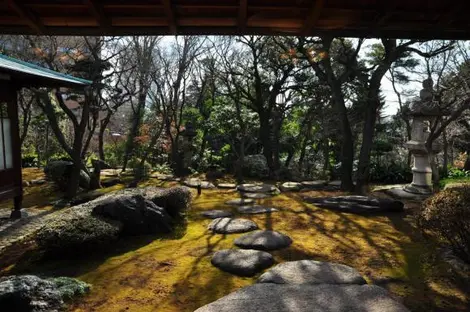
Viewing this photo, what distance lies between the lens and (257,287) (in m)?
3.80

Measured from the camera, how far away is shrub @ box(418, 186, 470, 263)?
4.06m

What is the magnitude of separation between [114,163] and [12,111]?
12.0m

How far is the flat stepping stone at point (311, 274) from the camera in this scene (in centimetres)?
398

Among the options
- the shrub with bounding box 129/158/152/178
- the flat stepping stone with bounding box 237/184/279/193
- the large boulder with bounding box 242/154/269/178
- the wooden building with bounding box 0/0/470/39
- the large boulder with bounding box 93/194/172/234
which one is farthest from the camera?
the large boulder with bounding box 242/154/269/178

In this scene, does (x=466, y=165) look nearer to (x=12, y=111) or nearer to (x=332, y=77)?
(x=332, y=77)

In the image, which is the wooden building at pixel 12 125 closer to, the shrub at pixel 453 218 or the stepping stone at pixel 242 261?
the stepping stone at pixel 242 261

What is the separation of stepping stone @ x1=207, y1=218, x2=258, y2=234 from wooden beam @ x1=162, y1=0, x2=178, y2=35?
359cm

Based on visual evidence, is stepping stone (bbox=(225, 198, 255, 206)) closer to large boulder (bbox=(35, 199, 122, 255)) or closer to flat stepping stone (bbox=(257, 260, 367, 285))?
large boulder (bbox=(35, 199, 122, 255))

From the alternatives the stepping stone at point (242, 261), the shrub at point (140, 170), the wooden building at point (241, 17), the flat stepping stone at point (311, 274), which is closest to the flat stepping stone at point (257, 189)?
the shrub at point (140, 170)

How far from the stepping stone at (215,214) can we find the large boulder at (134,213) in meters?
1.12

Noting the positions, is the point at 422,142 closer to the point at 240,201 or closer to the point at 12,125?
the point at 240,201

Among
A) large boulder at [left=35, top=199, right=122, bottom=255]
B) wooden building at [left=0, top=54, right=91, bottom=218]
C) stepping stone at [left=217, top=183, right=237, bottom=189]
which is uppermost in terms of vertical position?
wooden building at [left=0, top=54, right=91, bottom=218]

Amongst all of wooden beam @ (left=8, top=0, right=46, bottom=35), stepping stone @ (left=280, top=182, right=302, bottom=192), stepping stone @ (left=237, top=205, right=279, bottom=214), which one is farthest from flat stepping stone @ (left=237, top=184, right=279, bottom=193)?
wooden beam @ (left=8, top=0, right=46, bottom=35)

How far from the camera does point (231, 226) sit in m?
6.50
